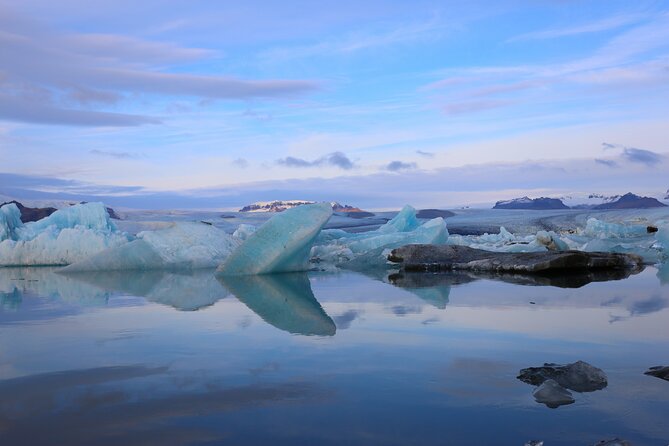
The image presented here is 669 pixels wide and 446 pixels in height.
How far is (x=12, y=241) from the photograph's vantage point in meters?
13.0

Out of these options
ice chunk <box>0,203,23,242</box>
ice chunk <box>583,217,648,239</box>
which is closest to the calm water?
ice chunk <box>0,203,23,242</box>

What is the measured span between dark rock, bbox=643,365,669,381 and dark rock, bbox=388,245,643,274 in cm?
594

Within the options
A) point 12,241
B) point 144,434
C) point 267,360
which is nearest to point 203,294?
point 267,360

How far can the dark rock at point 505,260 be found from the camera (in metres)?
8.60

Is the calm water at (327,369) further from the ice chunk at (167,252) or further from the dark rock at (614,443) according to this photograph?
the ice chunk at (167,252)

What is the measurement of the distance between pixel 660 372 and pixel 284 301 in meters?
3.39

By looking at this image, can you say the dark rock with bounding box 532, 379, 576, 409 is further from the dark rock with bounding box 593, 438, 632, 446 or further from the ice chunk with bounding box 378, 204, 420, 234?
the ice chunk with bounding box 378, 204, 420, 234

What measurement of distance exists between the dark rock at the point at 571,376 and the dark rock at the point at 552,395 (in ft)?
0.34

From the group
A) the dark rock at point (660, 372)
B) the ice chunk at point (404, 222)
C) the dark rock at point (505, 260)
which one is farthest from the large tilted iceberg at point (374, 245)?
the dark rock at point (660, 372)

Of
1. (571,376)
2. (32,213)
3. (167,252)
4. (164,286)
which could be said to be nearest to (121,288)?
(164,286)

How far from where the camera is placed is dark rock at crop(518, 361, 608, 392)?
2.41 metres

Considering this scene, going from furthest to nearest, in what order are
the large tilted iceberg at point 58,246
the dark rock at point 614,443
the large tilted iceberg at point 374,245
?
1. the large tilted iceberg at point 58,246
2. the large tilted iceberg at point 374,245
3. the dark rock at point 614,443

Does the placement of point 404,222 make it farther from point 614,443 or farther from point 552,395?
point 614,443

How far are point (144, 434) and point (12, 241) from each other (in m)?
12.4
